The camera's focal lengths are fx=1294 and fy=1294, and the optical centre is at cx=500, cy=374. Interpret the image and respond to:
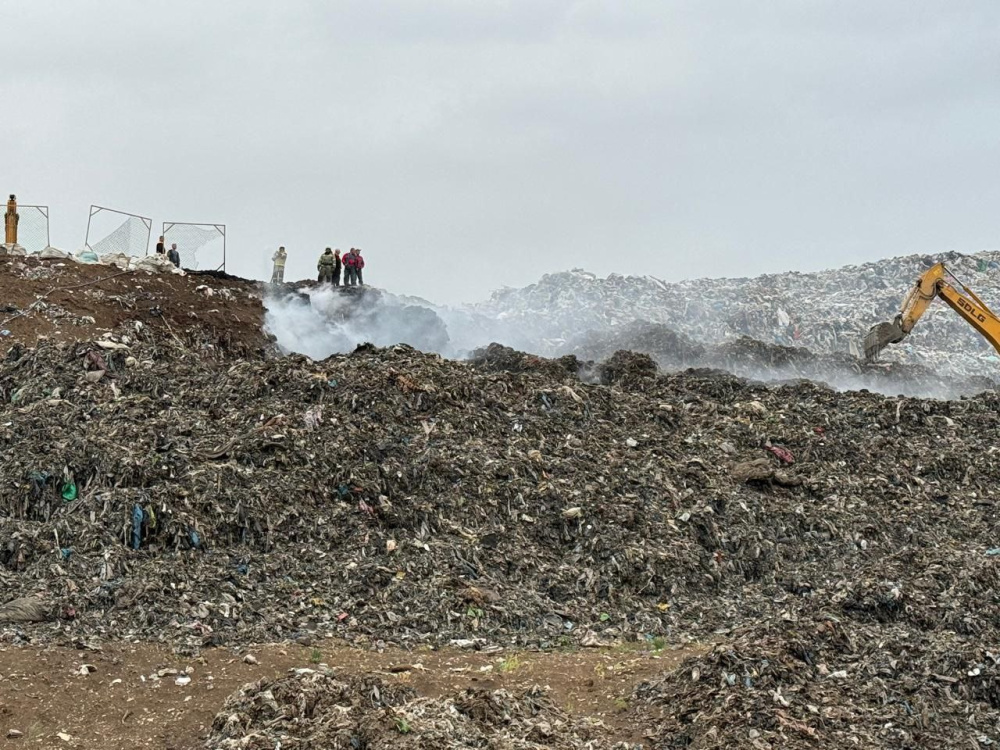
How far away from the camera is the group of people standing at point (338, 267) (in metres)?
23.4

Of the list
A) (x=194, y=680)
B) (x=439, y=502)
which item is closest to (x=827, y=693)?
(x=194, y=680)

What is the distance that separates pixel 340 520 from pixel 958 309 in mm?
11114

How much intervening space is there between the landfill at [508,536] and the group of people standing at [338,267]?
7278 mm

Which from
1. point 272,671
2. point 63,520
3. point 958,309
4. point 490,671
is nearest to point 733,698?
point 490,671

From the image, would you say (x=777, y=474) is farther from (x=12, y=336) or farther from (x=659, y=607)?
(x=12, y=336)

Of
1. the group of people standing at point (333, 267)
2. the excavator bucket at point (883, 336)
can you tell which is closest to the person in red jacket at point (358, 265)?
the group of people standing at point (333, 267)

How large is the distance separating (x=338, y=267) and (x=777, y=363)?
836 centimetres

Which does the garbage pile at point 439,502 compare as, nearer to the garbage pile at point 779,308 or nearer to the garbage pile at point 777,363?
the garbage pile at point 777,363

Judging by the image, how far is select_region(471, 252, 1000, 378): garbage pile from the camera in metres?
A: 27.4

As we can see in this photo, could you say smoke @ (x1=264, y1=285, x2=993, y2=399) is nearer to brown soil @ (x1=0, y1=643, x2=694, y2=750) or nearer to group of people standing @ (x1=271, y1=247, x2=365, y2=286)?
group of people standing @ (x1=271, y1=247, x2=365, y2=286)

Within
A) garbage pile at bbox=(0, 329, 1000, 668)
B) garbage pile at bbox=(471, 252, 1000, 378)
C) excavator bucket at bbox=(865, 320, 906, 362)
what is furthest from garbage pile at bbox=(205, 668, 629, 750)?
garbage pile at bbox=(471, 252, 1000, 378)

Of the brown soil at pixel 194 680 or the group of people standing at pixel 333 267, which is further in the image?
→ the group of people standing at pixel 333 267

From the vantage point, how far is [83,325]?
17953mm

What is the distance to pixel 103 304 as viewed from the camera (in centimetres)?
1884
